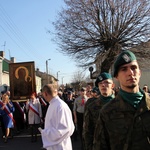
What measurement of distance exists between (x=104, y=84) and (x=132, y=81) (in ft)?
7.20

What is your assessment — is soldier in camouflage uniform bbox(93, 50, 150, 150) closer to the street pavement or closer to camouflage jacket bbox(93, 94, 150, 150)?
camouflage jacket bbox(93, 94, 150, 150)

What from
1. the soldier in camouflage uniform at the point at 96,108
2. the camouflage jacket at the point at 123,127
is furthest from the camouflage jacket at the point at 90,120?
the camouflage jacket at the point at 123,127

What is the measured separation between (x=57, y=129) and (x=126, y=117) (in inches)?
85.2

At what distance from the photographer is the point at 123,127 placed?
6.98ft

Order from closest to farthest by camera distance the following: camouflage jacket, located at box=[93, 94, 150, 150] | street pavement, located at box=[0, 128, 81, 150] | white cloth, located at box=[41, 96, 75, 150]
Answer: camouflage jacket, located at box=[93, 94, 150, 150] → white cloth, located at box=[41, 96, 75, 150] → street pavement, located at box=[0, 128, 81, 150]

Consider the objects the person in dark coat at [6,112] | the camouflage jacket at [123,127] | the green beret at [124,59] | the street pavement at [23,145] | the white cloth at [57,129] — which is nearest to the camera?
the camouflage jacket at [123,127]

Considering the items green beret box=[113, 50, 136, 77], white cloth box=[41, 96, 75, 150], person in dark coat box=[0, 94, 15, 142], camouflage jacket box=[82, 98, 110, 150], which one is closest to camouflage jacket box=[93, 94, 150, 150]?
green beret box=[113, 50, 136, 77]

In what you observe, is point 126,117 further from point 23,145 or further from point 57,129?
point 23,145

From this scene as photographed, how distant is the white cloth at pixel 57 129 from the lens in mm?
4137

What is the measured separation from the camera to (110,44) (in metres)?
18.1

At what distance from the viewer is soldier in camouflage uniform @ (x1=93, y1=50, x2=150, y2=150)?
2082 millimetres

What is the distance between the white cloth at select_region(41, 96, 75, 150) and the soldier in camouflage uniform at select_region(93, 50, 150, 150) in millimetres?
1913

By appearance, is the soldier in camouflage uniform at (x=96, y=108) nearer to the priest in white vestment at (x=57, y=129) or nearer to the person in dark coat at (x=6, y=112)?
the priest in white vestment at (x=57, y=129)

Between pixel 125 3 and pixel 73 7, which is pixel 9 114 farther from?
pixel 125 3
